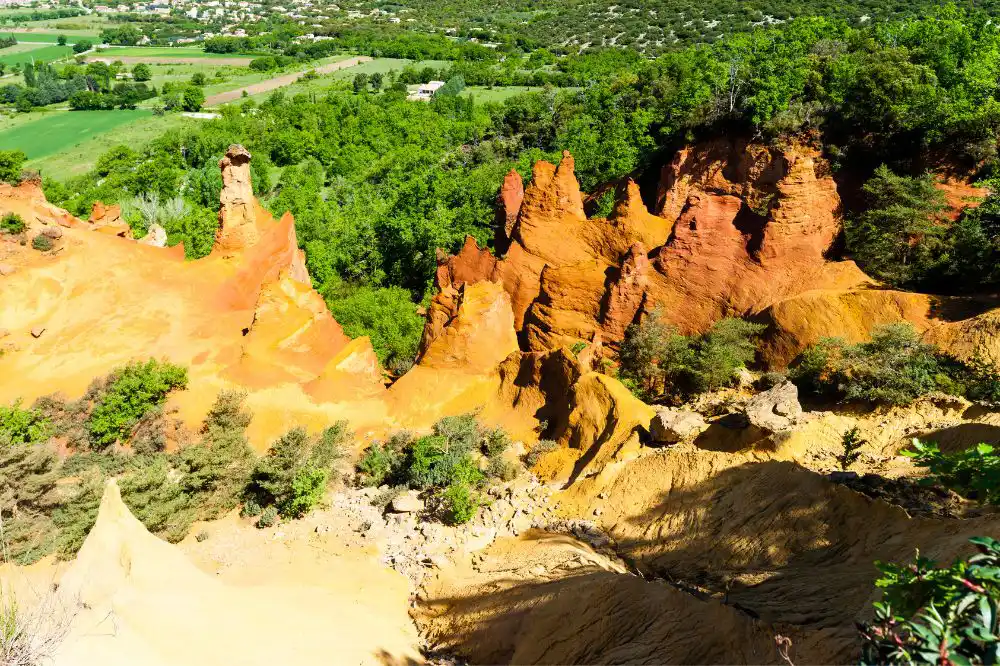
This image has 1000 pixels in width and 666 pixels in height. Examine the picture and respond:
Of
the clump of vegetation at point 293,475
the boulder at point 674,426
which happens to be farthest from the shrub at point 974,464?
the clump of vegetation at point 293,475

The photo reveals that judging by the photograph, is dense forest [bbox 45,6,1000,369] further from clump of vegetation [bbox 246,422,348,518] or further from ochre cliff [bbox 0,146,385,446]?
clump of vegetation [bbox 246,422,348,518]

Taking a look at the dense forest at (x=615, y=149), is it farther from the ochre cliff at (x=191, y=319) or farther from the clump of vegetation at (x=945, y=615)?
the clump of vegetation at (x=945, y=615)

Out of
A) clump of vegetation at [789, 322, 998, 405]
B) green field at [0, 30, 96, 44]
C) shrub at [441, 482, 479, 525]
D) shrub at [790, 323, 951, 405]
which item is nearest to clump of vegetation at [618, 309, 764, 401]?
shrub at [790, 323, 951, 405]

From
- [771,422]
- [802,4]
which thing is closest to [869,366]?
[771,422]

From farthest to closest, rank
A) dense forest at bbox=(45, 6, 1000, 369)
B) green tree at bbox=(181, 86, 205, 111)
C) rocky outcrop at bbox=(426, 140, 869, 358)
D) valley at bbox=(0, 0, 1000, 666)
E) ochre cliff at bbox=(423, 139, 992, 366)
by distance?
green tree at bbox=(181, 86, 205, 111) < dense forest at bbox=(45, 6, 1000, 369) < rocky outcrop at bbox=(426, 140, 869, 358) < ochre cliff at bbox=(423, 139, 992, 366) < valley at bbox=(0, 0, 1000, 666)

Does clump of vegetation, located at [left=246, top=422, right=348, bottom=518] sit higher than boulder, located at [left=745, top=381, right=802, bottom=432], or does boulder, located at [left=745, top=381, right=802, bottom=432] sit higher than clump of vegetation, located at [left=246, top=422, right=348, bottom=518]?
boulder, located at [left=745, top=381, right=802, bottom=432]

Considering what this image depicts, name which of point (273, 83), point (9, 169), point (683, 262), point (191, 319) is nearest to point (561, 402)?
point (683, 262)
